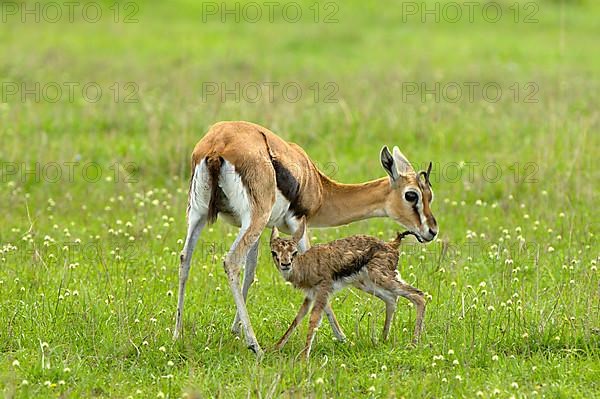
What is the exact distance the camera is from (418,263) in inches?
297

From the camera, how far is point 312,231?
28.2 ft

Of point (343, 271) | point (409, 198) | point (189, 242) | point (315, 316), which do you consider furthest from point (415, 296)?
point (189, 242)

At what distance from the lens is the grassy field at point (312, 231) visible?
5.66m

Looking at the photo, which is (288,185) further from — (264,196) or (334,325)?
(334,325)

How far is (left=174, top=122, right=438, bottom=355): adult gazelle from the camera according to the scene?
19.9 ft

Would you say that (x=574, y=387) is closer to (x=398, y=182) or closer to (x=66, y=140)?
(x=398, y=182)

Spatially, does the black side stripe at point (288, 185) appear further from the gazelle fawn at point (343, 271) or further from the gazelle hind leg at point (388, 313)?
the gazelle hind leg at point (388, 313)

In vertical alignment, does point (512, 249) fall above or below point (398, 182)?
below

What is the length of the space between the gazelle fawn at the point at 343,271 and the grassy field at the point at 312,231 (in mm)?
233

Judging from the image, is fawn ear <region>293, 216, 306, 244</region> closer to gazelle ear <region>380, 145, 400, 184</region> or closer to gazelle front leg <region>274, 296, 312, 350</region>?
gazelle front leg <region>274, 296, 312, 350</region>

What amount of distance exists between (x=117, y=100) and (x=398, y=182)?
648 centimetres

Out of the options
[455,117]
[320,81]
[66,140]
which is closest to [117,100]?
[66,140]

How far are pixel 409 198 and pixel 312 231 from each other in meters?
1.88

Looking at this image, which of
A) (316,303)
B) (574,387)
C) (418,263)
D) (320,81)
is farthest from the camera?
(320,81)
